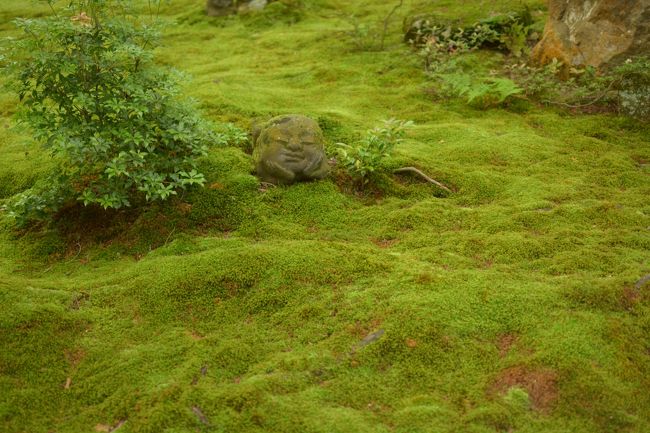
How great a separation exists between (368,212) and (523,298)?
2092mm

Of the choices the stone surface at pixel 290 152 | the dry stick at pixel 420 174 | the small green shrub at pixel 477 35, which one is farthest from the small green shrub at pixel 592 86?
the stone surface at pixel 290 152

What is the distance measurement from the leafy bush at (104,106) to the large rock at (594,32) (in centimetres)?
641

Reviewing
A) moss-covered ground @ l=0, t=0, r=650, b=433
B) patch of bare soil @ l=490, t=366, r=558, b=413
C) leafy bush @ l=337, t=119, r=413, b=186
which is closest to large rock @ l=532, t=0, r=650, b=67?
moss-covered ground @ l=0, t=0, r=650, b=433

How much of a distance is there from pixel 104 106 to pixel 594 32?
7.51 m

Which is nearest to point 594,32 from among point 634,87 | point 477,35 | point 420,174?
point 634,87

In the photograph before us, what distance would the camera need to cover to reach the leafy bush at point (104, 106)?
500 centimetres

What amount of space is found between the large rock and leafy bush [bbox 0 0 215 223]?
252 inches

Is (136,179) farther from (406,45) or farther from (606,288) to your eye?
(406,45)

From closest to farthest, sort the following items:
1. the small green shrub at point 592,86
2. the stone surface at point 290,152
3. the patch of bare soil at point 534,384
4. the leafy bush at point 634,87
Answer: the patch of bare soil at point 534,384 → the stone surface at point 290,152 → the leafy bush at point 634,87 → the small green shrub at point 592,86

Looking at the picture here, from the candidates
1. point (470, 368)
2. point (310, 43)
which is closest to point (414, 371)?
point (470, 368)

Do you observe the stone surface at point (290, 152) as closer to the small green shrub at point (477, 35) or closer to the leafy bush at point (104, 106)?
the leafy bush at point (104, 106)

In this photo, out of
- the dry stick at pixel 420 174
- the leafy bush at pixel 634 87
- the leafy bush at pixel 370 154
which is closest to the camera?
the leafy bush at pixel 370 154

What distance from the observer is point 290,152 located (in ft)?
19.9

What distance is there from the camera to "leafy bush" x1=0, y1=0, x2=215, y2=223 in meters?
5.00
